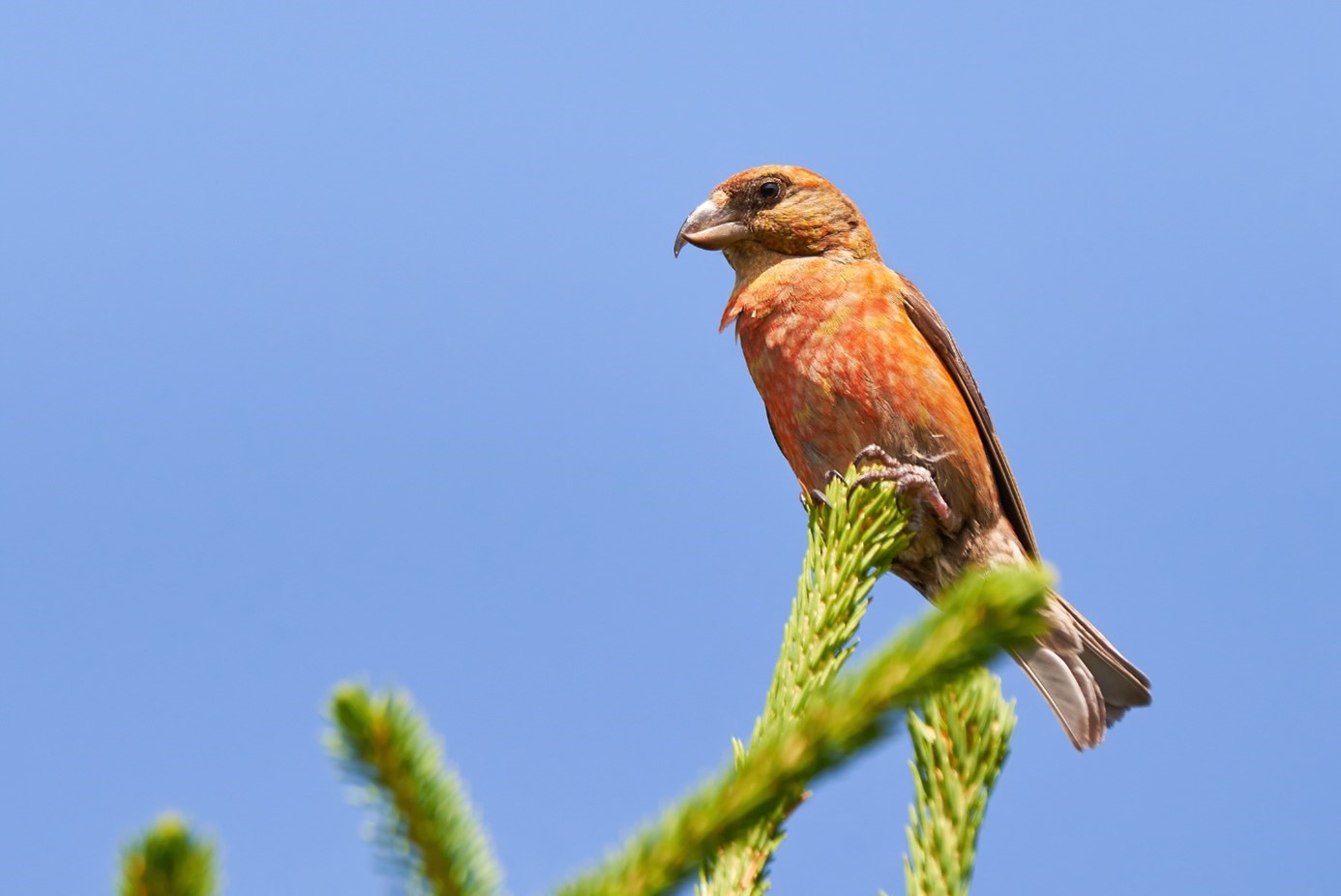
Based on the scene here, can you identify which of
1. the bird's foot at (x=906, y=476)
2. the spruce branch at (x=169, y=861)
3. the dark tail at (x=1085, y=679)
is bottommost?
the spruce branch at (x=169, y=861)

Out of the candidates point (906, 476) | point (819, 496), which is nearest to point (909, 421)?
point (906, 476)

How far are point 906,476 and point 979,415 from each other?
3.76 feet

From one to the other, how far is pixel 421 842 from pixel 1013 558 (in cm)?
388

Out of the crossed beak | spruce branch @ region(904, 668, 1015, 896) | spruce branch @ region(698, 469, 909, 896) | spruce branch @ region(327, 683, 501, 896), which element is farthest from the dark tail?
spruce branch @ region(327, 683, 501, 896)

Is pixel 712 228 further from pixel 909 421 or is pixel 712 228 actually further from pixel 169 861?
pixel 169 861

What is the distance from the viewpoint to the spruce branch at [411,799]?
3.37ft

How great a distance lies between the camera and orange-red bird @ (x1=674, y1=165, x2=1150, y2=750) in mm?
4258

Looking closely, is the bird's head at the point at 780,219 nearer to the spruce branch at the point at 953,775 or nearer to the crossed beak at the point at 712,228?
the crossed beak at the point at 712,228

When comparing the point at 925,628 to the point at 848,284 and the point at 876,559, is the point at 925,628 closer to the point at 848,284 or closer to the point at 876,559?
the point at 876,559

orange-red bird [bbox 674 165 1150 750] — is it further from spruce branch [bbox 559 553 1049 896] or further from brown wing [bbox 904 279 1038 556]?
spruce branch [bbox 559 553 1049 896]

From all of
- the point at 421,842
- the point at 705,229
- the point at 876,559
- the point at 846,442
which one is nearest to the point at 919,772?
the point at 876,559

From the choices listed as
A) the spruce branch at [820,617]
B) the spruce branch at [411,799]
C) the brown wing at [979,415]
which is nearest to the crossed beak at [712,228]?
the brown wing at [979,415]

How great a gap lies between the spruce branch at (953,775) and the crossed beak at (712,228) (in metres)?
3.37

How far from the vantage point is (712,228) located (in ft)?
17.4
